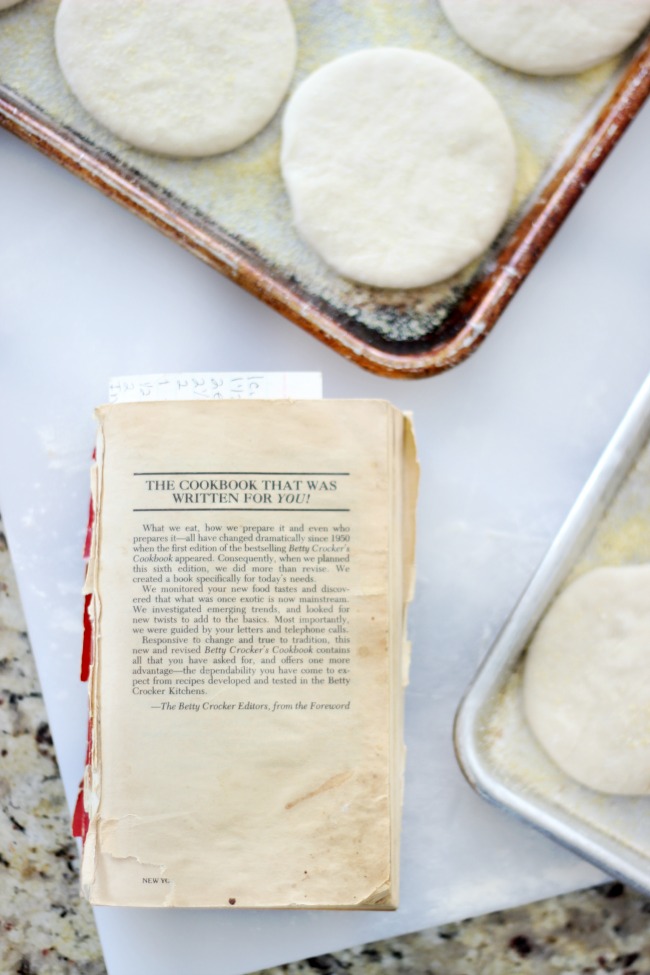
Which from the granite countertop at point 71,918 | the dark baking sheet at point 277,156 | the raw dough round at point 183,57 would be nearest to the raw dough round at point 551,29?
the dark baking sheet at point 277,156

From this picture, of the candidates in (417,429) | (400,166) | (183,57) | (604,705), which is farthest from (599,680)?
(183,57)

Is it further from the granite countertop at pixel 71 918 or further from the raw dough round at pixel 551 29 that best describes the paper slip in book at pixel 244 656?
the raw dough round at pixel 551 29

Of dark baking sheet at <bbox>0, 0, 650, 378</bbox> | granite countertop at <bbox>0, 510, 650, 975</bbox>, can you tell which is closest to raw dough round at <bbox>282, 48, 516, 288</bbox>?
dark baking sheet at <bbox>0, 0, 650, 378</bbox>

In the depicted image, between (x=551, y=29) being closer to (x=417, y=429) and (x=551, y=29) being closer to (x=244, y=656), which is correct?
(x=417, y=429)

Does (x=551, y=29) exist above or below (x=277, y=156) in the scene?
above

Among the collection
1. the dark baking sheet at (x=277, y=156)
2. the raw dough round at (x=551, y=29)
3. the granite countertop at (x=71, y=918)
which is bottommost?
the granite countertop at (x=71, y=918)

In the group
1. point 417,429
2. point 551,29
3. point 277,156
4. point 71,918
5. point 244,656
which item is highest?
point 551,29
